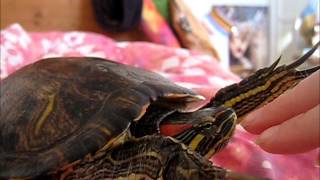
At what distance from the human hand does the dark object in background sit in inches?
70.7

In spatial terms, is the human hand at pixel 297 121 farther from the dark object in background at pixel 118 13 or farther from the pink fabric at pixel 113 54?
the dark object in background at pixel 118 13

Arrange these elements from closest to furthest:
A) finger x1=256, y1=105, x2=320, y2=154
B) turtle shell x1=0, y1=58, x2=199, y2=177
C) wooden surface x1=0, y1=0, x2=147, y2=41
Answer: finger x1=256, y1=105, x2=320, y2=154 < turtle shell x1=0, y1=58, x2=199, y2=177 < wooden surface x1=0, y1=0, x2=147, y2=41

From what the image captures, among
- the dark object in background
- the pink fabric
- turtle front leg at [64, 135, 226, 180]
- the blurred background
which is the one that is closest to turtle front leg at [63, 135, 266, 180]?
turtle front leg at [64, 135, 226, 180]

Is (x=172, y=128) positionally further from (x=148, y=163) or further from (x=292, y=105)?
(x=292, y=105)

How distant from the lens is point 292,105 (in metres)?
0.40

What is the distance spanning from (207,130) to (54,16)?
5.84 ft

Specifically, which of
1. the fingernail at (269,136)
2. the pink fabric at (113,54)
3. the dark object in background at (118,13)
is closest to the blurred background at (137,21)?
the dark object in background at (118,13)

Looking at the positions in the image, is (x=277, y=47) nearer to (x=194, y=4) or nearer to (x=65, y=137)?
(x=194, y=4)

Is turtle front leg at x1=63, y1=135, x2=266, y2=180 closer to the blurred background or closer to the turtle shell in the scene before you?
the turtle shell

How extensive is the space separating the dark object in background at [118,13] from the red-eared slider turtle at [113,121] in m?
1.50

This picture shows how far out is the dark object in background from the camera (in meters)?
2.19

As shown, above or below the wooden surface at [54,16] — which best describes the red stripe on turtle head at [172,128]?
above

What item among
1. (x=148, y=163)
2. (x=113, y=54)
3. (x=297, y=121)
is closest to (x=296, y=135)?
(x=297, y=121)

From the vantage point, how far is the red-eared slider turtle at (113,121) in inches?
21.4
